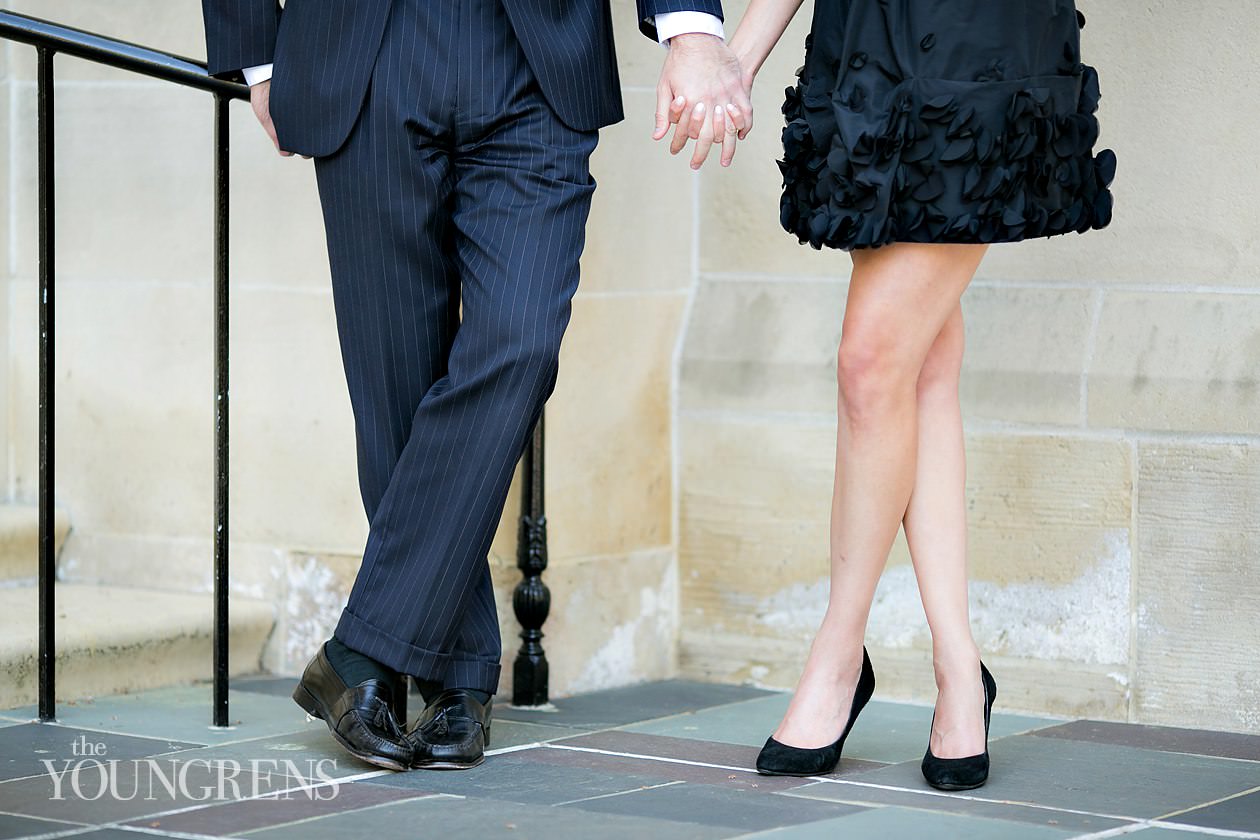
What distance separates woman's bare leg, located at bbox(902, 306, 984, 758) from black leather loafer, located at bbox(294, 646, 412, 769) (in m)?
0.75

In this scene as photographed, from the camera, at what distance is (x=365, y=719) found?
98.7 inches

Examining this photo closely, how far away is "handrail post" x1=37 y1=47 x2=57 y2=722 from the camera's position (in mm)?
2771

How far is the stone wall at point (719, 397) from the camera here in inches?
119

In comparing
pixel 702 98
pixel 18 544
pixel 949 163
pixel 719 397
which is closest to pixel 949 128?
pixel 949 163

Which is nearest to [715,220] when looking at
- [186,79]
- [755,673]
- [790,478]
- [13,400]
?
[790,478]

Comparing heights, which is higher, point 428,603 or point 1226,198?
point 1226,198

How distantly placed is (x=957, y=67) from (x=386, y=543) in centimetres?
102

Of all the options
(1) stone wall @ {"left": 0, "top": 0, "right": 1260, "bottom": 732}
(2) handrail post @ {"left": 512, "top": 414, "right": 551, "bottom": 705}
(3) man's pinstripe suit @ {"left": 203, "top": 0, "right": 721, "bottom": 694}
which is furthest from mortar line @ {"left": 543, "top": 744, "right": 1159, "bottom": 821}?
(1) stone wall @ {"left": 0, "top": 0, "right": 1260, "bottom": 732}

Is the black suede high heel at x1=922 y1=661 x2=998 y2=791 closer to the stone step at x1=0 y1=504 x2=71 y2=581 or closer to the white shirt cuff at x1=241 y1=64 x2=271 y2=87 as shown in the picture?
the white shirt cuff at x1=241 y1=64 x2=271 y2=87

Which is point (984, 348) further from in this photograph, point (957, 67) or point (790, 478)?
point (957, 67)

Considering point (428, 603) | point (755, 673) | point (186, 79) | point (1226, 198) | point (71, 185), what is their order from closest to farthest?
point (428, 603) → point (186, 79) → point (1226, 198) → point (755, 673) → point (71, 185)

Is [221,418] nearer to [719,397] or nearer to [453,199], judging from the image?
[453,199]

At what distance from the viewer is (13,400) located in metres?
3.76

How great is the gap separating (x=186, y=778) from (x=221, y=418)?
64cm
